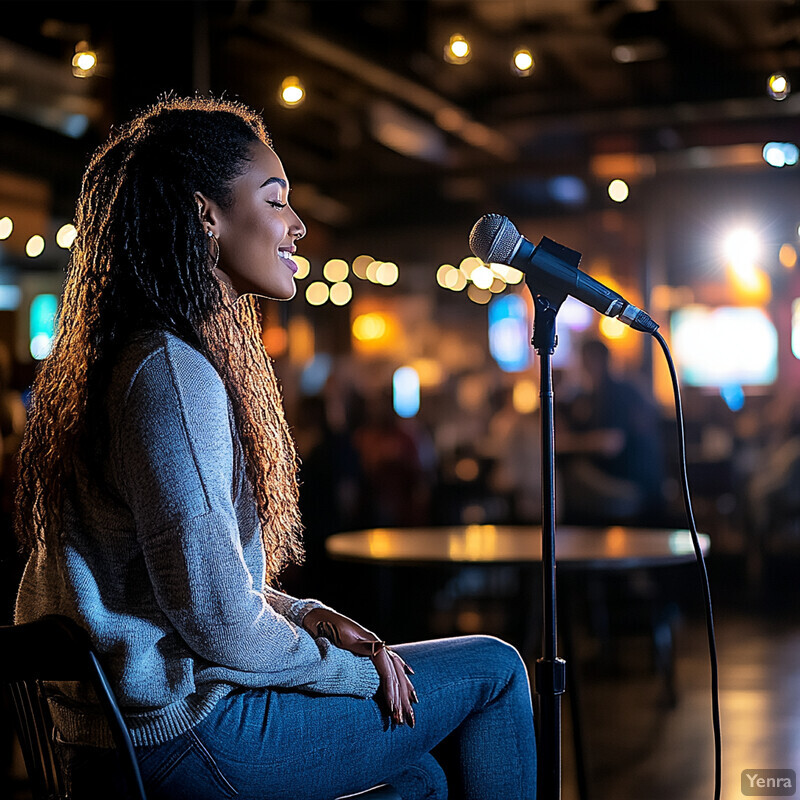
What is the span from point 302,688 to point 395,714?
0.13 meters

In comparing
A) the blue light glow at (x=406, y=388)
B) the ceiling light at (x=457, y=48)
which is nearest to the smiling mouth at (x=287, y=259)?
the ceiling light at (x=457, y=48)

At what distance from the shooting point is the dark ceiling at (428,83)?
4770 millimetres

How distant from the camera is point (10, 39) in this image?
6.60m

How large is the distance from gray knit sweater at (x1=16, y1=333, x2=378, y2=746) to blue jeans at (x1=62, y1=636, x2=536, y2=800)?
0.09 feet

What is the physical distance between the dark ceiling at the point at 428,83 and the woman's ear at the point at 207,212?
289cm

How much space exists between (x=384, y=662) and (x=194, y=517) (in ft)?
1.10

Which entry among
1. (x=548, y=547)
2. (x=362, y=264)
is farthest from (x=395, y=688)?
(x=362, y=264)

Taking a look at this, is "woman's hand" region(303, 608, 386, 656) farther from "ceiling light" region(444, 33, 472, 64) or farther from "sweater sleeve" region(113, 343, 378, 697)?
"ceiling light" region(444, 33, 472, 64)

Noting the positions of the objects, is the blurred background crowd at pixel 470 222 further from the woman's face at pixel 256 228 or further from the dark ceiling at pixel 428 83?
the woman's face at pixel 256 228

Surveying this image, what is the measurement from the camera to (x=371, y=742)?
126 cm

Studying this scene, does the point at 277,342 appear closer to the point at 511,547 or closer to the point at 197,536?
the point at 511,547

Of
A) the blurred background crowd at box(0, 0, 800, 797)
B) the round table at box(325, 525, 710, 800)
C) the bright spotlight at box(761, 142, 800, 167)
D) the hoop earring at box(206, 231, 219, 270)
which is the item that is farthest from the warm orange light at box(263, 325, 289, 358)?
the hoop earring at box(206, 231, 219, 270)

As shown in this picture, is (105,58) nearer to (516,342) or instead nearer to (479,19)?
(479,19)

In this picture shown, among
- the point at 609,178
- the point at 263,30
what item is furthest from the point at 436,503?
the point at 609,178
